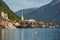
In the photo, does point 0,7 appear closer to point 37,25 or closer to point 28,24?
point 28,24

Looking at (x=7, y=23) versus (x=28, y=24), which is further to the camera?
(x=28, y=24)

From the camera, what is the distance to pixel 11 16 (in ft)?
527

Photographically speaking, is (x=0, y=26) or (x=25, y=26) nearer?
(x=0, y=26)

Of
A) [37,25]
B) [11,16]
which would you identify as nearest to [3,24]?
[11,16]

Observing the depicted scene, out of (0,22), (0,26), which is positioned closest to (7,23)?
(0,22)

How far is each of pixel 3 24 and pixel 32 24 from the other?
159 feet

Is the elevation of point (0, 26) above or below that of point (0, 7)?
below

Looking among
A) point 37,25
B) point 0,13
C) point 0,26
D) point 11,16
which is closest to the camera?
point 0,26

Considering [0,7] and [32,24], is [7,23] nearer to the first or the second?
[0,7]

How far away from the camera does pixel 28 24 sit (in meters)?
168

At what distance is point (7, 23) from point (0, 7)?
21.7 metres

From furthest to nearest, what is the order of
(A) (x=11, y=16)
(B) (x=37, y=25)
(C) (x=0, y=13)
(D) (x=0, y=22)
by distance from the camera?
(B) (x=37, y=25), (A) (x=11, y=16), (C) (x=0, y=13), (D) (x=0, y=22)

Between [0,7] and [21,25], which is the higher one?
[0,7]

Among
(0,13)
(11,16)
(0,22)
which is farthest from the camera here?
(11,16)
